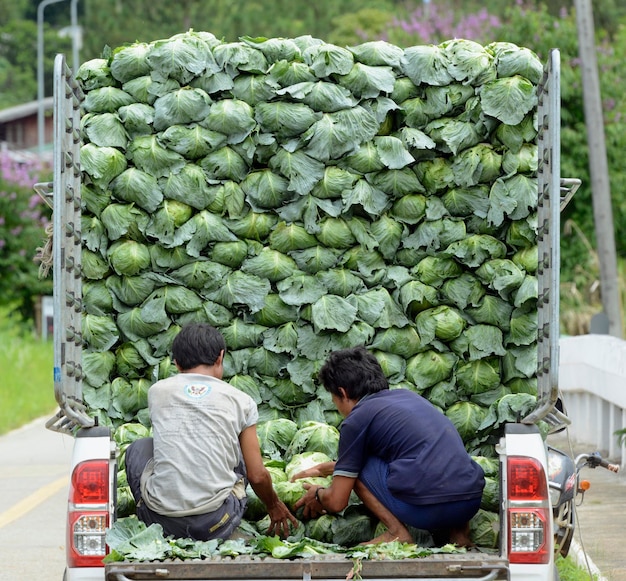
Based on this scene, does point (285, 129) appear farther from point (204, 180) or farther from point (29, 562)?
point (29, 562)

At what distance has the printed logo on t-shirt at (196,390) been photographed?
5.43m

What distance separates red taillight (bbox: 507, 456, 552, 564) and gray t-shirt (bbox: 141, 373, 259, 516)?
118cm

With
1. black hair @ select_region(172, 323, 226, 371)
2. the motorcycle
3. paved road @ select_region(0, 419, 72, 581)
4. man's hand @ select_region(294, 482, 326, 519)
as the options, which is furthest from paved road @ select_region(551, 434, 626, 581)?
paved road @ select_region(0, 419, 72, 581)

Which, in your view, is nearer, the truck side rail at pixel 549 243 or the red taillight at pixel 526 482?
the red taillight at pixel 526 482

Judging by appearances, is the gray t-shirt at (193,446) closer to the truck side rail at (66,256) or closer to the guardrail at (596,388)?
the truck side rail at (66,256)

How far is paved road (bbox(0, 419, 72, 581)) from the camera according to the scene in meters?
8.16

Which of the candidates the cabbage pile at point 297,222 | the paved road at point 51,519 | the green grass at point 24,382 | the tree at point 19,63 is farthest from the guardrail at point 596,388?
the tree at point 19,63

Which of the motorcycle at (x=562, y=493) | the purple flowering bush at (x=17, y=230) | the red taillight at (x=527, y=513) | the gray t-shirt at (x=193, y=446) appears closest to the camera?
the red taillight at (x=527, y=513)

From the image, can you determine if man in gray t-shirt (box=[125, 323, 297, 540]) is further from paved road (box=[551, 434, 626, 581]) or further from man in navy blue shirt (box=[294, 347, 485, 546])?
paved road (box=[551, 434, 626, 581])

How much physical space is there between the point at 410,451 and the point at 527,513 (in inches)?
24.4

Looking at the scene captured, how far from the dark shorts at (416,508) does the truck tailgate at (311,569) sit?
1.64 feet

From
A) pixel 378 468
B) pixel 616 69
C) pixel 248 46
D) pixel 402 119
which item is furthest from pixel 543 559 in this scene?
pixel 616 69

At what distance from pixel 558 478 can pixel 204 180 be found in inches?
102

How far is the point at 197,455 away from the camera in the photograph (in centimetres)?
534
